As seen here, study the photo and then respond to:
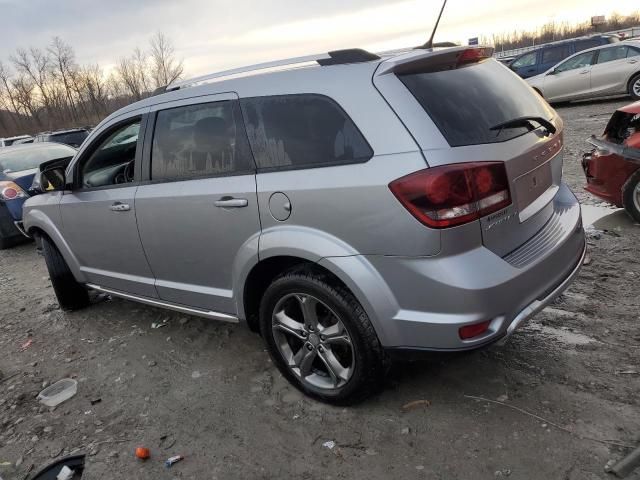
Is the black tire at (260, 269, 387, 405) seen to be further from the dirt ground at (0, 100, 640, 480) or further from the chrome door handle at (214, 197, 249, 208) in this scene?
the chrome door handle at (214, 197, 249, 208)

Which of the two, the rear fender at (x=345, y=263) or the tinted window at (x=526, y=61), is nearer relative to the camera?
the rear fender at (x=345, y=263)

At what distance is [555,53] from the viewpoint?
17344 mm

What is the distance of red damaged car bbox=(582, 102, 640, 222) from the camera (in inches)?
192

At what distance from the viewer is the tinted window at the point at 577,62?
14.0 metres

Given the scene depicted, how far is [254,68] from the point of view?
3.10 metres

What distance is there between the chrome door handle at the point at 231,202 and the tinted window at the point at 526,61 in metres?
17.7

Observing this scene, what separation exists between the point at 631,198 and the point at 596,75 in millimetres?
10596

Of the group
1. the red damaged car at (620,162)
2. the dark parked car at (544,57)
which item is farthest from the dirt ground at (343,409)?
the dark parked car at (544,57)

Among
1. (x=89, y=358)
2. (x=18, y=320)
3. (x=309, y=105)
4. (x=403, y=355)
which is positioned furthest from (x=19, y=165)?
(x=403, y=355)

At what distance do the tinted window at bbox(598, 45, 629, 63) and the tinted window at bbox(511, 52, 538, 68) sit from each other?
13.8ft

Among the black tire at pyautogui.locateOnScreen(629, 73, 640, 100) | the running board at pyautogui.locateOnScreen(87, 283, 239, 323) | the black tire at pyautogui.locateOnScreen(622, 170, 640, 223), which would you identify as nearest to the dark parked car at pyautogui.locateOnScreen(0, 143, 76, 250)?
the running board at pyautogui.locateOnScreen(87, 283, 239, 323)

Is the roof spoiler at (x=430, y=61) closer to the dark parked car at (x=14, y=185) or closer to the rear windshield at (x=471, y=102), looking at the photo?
the rear windshield at (x=471, y=102)

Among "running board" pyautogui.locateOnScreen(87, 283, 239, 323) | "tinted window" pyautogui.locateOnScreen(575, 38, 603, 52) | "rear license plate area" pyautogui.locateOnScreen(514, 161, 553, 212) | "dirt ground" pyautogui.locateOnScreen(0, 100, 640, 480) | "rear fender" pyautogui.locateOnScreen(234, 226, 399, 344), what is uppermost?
"tinted window" pyautogui.locateOnScreen(575, 38, 603, 52)

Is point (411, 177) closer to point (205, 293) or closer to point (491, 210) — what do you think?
point (491, 210)
